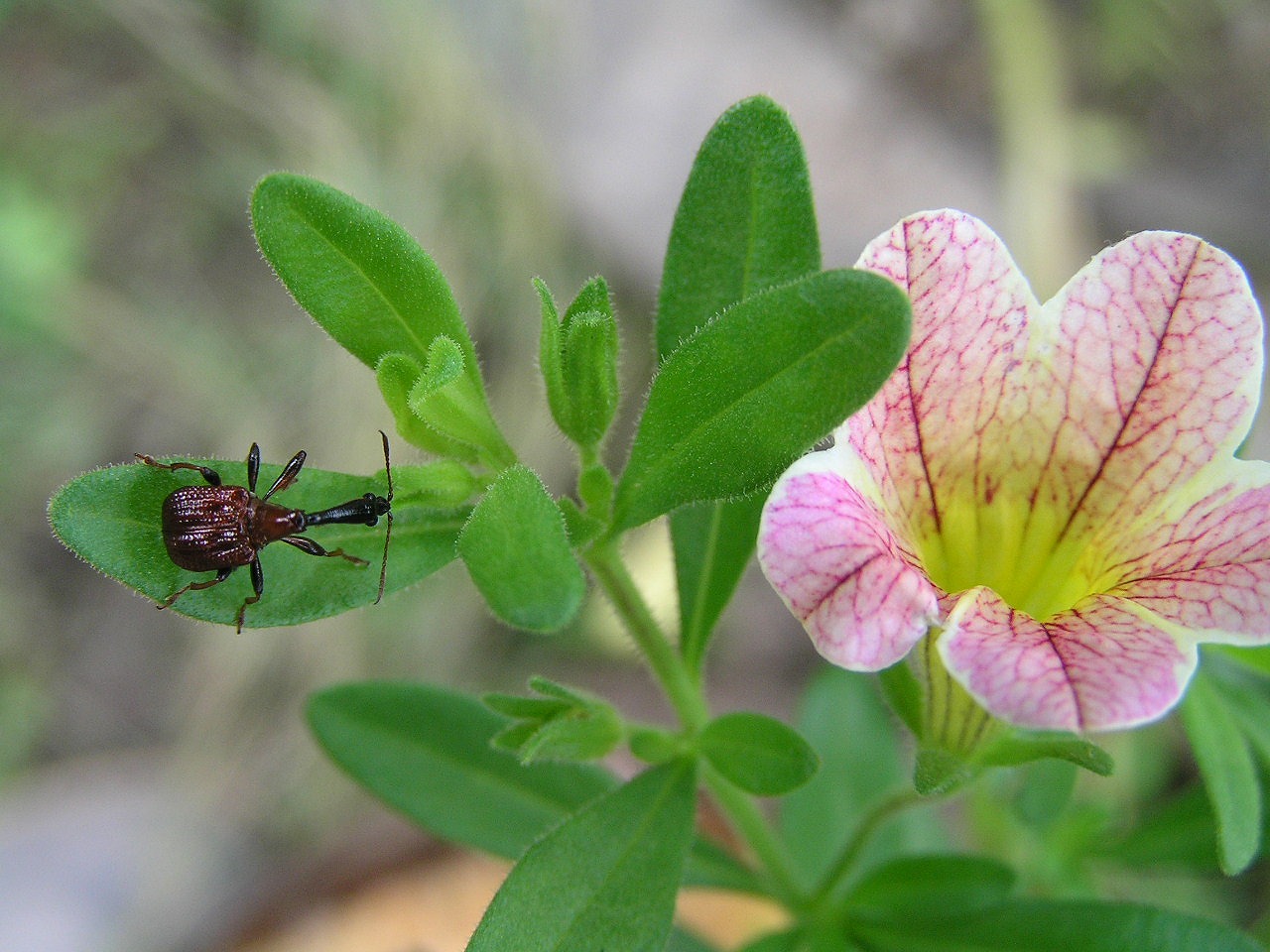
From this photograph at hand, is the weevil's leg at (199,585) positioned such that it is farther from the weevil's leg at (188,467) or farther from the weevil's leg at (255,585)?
the weevil's leg at (188,467)

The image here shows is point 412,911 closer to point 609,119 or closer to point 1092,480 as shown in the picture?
point 1092,480

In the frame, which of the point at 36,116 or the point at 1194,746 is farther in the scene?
the point at 36,116

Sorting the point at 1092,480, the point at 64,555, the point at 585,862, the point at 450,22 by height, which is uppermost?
the point at 450,22

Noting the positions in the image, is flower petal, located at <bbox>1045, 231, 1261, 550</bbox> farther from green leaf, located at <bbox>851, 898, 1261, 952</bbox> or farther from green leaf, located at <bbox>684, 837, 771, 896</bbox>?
green leaf, located at <bbox>684, 837, 771, 896</bbox>

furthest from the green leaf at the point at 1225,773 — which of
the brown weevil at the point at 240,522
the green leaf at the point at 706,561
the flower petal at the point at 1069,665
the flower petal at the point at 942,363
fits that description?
the brown weevil at the point at 240,522

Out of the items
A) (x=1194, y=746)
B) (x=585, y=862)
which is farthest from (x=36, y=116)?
(x=1194, y=746)

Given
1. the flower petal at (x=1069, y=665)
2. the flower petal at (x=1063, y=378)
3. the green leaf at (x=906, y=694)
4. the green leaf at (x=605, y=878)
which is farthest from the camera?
the green leaf at (x=906, y=694)

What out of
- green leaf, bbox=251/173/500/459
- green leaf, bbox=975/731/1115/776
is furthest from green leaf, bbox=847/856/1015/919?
green leaf, bbox=251/173/500/459

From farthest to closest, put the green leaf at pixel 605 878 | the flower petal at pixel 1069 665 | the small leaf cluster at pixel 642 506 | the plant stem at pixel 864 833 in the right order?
the plant stem at pixel 864 833 < the green leaf at pixel 605 878 < the small leaf cluster at pixel 642 506 < the flower petal at pixel 1069 665
